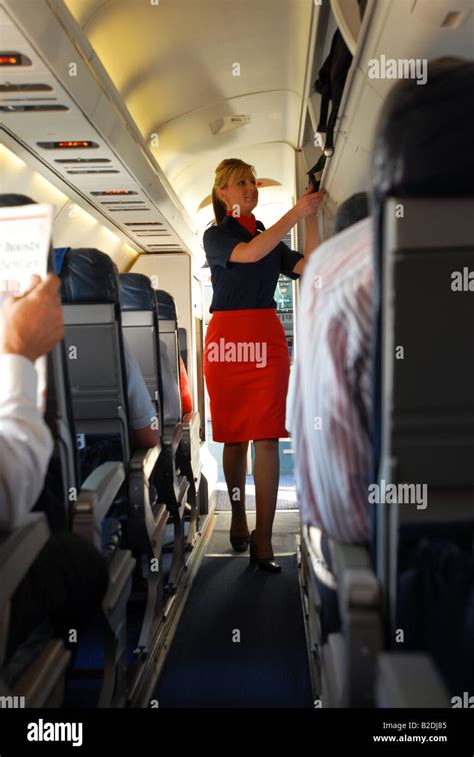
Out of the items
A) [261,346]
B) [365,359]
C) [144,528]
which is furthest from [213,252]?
[365,359]

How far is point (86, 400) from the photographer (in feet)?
7.48

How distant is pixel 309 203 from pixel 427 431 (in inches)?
93.2

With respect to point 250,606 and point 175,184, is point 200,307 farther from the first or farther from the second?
point 250,606

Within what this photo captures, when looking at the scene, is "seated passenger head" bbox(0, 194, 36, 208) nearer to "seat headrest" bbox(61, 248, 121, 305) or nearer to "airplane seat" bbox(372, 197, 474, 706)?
"seat headrest" bbox(61, 248, 121, 305)

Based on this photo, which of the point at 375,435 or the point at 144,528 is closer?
the point at 375,435

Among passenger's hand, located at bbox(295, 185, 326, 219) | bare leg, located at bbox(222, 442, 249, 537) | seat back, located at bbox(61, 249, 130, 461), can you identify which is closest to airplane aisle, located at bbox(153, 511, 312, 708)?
bare leg, located at bbox(222, 442, 249, 537)

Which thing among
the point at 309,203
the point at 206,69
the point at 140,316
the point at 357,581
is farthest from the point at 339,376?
the point at 206,69

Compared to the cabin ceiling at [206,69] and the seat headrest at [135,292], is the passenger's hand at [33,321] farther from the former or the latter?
the cabin ceiling at [206,69]

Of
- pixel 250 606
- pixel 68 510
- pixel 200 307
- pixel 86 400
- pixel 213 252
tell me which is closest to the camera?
pixel 68 510

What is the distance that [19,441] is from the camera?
1.24 meters

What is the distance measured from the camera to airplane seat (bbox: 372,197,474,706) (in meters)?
0.94

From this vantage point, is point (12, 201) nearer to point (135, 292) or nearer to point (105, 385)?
point (105, 385)

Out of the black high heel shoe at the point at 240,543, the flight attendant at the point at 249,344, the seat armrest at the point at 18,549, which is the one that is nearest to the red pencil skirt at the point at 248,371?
the flight attendant at the point at 249,344

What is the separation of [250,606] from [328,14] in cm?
322
